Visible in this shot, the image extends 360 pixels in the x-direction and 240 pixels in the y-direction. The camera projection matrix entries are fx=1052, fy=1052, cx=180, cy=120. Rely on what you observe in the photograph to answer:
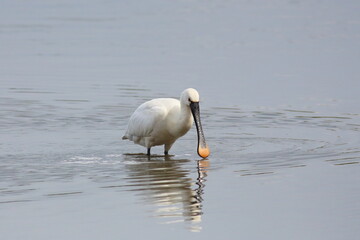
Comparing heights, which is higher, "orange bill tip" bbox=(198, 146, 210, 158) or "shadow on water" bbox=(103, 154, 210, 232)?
"orange bill tip" bbox=(198, 146, 210, 158)

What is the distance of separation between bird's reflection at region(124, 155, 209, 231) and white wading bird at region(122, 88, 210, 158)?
0.70ft

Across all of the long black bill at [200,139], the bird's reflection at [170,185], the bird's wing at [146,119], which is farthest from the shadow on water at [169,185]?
the bird's wing at [146,119]

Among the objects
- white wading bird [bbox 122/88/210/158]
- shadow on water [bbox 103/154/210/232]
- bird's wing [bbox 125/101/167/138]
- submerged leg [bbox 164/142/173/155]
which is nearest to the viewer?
shadow on water [bbox 103/154/210/232]

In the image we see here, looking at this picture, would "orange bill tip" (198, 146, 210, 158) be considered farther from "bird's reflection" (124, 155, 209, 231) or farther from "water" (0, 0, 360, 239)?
"water" (0, 0, 360, 239)

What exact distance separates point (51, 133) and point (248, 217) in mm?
5570

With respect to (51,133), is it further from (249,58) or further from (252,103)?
(249,58)

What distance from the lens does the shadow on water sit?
9.27 meters

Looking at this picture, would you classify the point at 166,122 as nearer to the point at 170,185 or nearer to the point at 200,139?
the point at 200,139

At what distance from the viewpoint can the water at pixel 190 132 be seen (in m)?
9.09

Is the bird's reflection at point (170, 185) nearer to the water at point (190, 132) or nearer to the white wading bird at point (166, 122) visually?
the water at point (190, 132)

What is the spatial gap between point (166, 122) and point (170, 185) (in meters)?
1.97

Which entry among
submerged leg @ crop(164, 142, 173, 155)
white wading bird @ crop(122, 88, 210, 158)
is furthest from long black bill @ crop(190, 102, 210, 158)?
submerged leg @ crop(164, 142, 173, 155)

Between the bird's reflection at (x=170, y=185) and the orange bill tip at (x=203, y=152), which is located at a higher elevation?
the orange bill tip at (x=203, y=152)

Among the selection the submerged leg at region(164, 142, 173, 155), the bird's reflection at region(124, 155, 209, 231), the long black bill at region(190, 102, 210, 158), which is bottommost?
the bird's reflection at region(124, 155, 209, 231)
